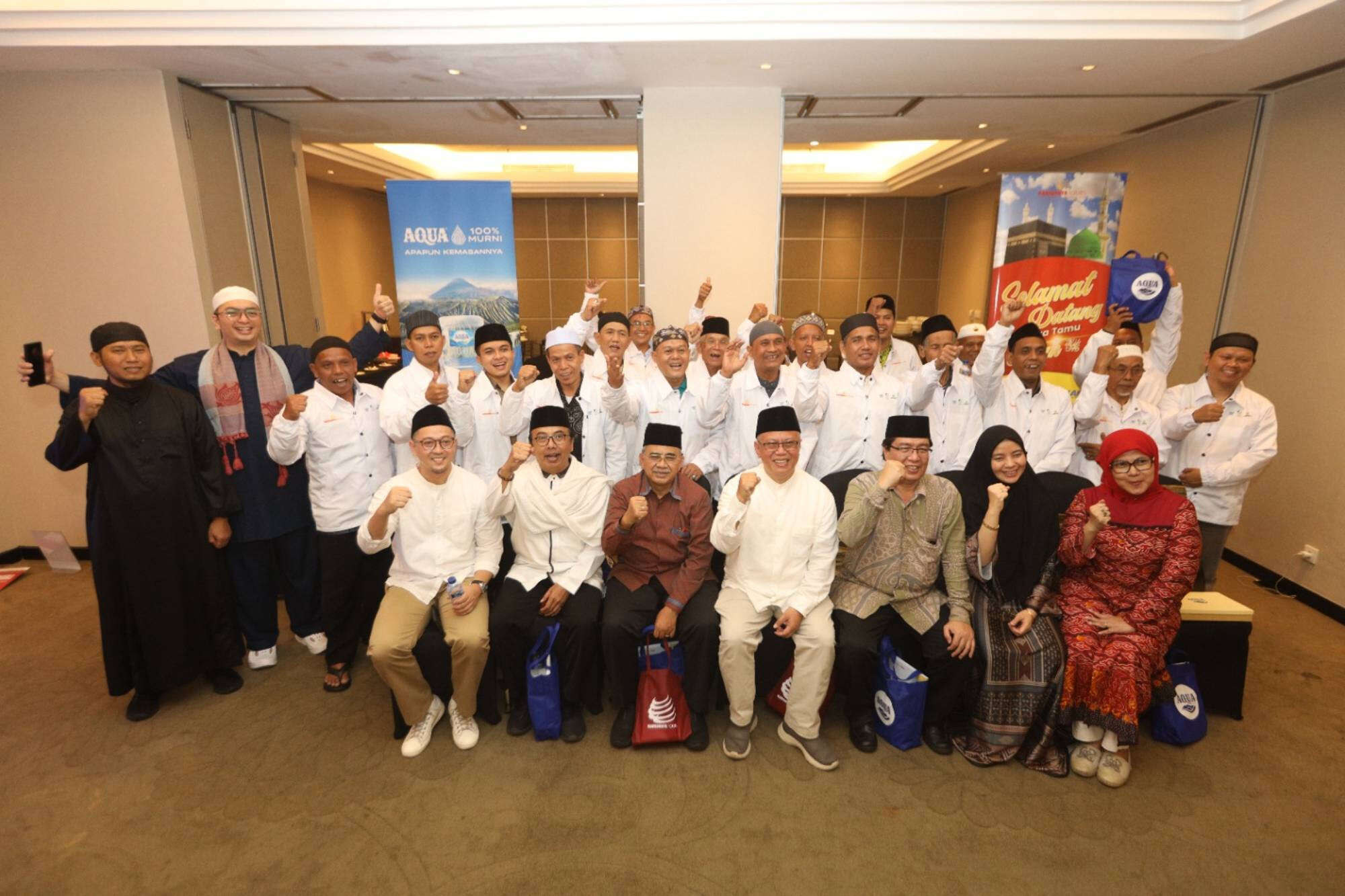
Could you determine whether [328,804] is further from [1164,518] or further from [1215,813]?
[1164,518]

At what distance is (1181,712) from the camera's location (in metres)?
3.13

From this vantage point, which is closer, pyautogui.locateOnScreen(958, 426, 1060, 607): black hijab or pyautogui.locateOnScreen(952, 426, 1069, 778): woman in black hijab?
pyautogui.locateOnScreen(952, 426, 1069, 778): woman in black hijab

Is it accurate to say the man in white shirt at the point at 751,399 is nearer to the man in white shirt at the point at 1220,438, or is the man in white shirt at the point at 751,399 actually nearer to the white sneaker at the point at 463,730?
the white sneaker at the point at 463,730

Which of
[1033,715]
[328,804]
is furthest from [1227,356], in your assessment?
[328,804]

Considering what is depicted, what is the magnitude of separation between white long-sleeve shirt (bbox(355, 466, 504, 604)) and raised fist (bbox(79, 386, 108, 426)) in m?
1.25

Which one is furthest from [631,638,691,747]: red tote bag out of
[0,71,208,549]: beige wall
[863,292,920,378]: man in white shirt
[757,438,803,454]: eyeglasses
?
[0,71,208,549]: beige wall

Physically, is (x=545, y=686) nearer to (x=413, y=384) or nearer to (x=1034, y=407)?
(x=413, y=384)

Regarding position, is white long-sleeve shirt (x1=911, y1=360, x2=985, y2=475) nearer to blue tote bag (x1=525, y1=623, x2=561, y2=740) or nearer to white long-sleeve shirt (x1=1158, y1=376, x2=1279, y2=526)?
white long-sleeve shirt (x1=1158, y1=376, x2=1279, y2=526)

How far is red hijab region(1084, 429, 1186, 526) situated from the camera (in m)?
3.05

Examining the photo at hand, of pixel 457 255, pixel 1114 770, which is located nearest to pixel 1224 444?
pixel 1114 770

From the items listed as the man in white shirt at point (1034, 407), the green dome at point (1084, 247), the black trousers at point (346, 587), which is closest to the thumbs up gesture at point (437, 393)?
the black trousers at point (346, 587)

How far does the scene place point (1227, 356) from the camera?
157 inches

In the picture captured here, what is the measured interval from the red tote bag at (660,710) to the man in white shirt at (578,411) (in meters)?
1.24

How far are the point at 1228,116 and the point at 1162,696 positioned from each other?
4.97 meters
